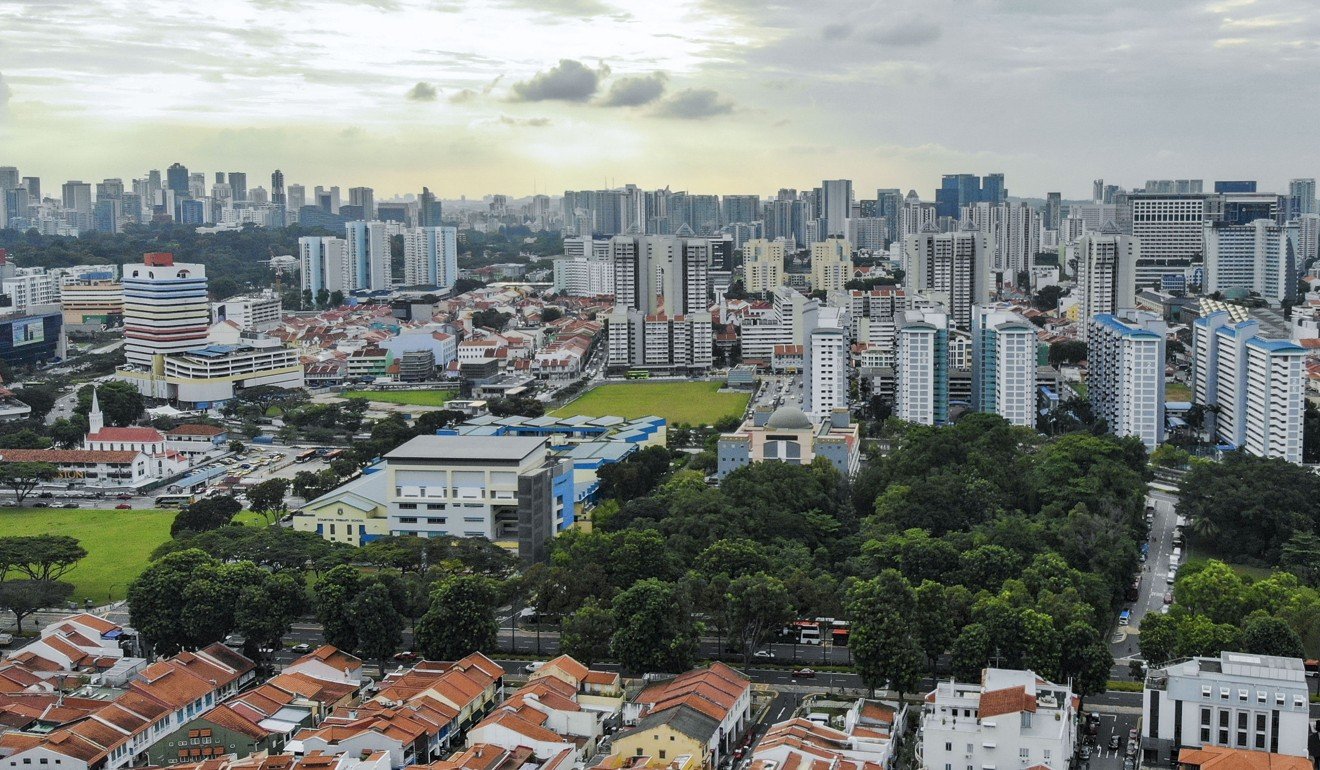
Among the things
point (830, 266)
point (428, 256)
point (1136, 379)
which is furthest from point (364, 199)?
point (1136, 379)

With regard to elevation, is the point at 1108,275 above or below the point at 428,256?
below

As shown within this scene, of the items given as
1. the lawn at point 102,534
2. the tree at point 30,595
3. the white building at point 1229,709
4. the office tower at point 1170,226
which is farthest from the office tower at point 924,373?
the office tower at point 1170,226

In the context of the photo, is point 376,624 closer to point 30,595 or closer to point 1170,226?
point 30,595

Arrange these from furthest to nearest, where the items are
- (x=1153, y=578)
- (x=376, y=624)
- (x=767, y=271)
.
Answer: (x=767, y=271)
(x=1153, y=578)
(x=376, y=624)

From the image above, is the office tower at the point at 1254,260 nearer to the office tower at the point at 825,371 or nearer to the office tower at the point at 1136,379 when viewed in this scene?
the office tower at the point at 1136,379

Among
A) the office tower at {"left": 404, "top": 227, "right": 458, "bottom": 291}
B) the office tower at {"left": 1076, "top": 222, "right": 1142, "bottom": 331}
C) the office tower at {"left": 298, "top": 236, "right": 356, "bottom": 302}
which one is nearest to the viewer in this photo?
the office tower at {"left": 1076, "top": 222, "right": 1142, "bottom": 331}

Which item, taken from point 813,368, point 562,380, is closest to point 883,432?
point 813,368

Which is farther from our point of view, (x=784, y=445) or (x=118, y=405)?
(x=118, y=405)

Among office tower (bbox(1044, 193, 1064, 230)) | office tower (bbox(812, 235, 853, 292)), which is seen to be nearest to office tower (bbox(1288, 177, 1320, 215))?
office tower (bbox(1044, 193, 1064, 230))

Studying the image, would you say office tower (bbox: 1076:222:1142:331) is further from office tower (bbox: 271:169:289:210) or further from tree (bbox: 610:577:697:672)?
office tower (bbox: 271:169:289:210)
